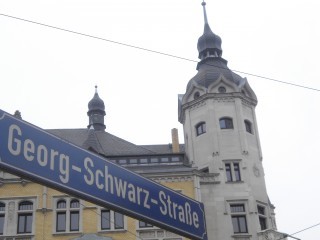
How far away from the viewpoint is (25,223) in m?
27.8

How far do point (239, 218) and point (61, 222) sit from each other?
9.86 m

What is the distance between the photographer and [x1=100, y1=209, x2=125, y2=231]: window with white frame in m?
28.1

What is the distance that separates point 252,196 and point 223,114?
551cm

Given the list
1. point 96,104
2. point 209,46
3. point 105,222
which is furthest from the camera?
point 96,104

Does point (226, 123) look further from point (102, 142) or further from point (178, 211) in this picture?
point (178, 211)

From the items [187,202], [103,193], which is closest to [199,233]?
[187,202]

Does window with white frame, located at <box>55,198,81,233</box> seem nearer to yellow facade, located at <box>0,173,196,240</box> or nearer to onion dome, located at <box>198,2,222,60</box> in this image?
yellow facade, located at <box>0,173,196,240</box>

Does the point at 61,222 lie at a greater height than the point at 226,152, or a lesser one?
lesser

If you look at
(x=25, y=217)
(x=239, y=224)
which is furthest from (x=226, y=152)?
(x=25, y=217)

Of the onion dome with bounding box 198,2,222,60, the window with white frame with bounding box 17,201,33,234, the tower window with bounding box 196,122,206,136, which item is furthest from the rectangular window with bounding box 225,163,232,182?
the window with white frame with bounding box 17,201,33,234

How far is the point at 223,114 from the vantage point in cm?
3266

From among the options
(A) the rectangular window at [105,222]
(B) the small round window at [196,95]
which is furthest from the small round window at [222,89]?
(A) the rectangular window at [105,222]

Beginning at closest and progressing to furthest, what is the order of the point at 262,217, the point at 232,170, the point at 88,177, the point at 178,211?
the point at 88,177 < the point at 178,211 < the point at 262,217 < the point at 232,170

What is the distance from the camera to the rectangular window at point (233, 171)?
30.9m
